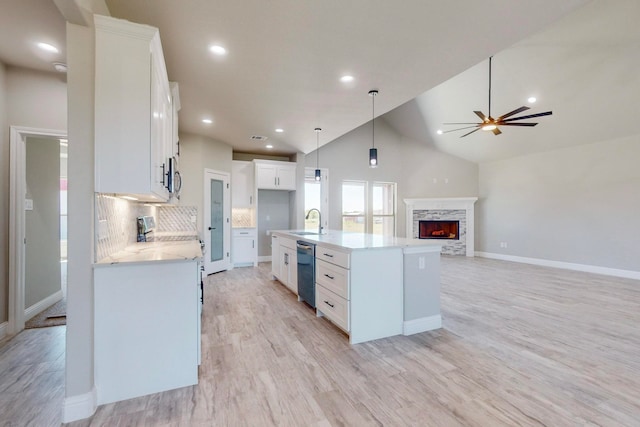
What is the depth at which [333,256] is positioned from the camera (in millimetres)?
2895

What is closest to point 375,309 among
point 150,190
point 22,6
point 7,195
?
point 150,190

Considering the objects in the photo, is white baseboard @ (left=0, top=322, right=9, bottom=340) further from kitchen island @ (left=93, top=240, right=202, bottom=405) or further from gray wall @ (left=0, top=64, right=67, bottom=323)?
Answer: kitchen island @ (left=93, top=240, right=202, bottom=405)

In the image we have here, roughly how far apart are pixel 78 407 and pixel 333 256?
83.5 inches

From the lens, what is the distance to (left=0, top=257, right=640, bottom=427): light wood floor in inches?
66.6

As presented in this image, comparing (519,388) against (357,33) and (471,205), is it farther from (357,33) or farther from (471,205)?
(471,205)

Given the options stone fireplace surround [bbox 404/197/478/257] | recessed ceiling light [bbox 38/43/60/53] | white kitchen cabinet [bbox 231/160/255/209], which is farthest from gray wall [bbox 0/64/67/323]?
stone fireplace surround [bbox 404/197/478/257]

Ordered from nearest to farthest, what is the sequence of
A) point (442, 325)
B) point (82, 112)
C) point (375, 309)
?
point (82, 112) < point (375, 309) < point (442, 325)

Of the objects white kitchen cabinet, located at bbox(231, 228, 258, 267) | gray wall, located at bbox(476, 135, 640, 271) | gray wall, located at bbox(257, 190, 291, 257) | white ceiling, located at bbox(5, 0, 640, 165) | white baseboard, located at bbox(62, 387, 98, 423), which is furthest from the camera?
gray wall, located at bbox(257, 190, 291, 257)

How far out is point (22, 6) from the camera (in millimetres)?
1935

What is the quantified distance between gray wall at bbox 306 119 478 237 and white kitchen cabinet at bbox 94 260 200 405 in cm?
567

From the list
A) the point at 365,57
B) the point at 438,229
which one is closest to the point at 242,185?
the point at 365,57

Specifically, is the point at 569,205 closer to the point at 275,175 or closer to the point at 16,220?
the point at 275,175

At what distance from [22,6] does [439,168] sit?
328 inches

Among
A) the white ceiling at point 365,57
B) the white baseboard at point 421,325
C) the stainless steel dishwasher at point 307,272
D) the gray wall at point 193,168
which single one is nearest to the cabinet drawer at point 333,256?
the stainless steel dishwasher at point 307,272
